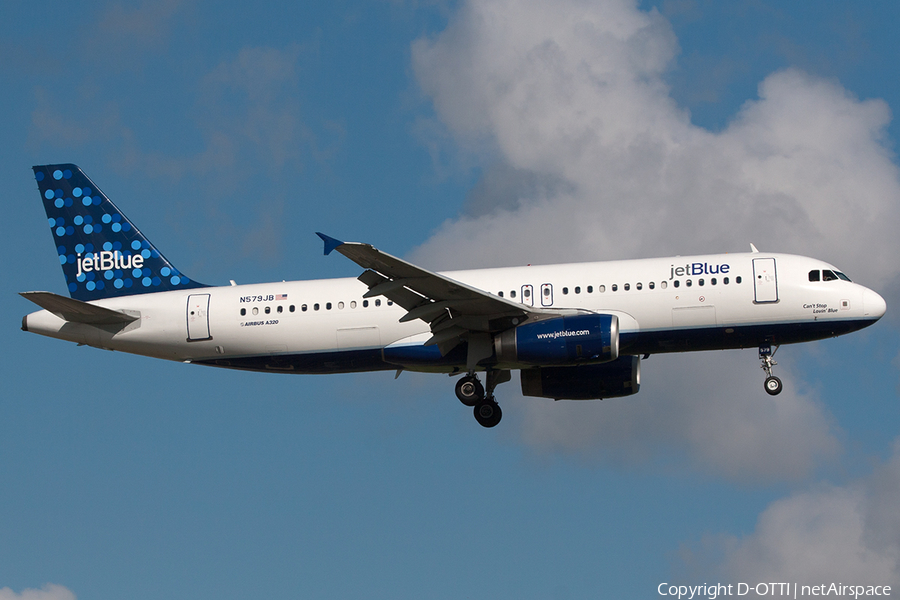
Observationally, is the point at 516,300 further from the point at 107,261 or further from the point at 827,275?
the point at 107,261

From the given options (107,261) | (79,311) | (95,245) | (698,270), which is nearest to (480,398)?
(698,270)

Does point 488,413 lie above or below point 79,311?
below

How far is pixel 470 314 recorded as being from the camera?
116ft

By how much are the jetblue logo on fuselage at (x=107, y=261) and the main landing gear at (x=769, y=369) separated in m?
21.9

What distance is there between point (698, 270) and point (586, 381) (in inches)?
245

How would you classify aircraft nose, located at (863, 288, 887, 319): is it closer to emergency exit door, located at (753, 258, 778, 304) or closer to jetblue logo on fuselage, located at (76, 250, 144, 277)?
emergency exit door, located at (753, 258, 778, 304)

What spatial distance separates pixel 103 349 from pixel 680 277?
65.1 feet

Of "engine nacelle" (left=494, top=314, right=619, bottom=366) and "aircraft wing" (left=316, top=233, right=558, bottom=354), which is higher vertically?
"aircraft wing" (left=316, top=233, right=558, bottom=354)

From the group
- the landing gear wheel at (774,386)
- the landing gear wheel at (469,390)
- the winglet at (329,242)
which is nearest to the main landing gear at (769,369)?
the landing gear wheel at (774,386)

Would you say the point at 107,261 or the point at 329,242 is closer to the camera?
the point at 329,242

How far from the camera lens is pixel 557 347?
113ft

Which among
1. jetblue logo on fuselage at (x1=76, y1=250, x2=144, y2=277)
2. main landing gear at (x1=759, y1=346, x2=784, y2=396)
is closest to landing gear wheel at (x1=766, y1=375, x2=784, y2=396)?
main landing gear at (x1=759, y1=346, x2=784, y2=396)

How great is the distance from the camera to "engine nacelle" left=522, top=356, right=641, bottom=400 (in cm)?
3959

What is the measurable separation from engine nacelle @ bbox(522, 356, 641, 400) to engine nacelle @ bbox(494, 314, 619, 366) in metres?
4.69
